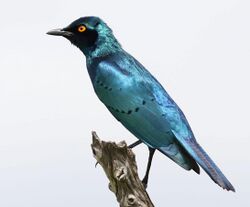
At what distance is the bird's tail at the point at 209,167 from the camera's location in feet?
32.8

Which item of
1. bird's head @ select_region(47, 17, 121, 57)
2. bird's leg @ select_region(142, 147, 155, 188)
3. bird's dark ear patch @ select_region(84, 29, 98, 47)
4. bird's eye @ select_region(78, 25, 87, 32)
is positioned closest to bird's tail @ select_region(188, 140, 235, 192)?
bird's leg @ select_region(142, 147, 155, 188)

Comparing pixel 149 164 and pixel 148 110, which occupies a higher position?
pixel 148 110

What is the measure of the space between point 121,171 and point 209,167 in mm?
1332

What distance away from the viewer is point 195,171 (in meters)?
10.3

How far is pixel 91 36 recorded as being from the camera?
478 inches

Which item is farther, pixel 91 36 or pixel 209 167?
pixel 91 36

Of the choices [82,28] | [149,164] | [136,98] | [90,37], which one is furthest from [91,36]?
[149,164]

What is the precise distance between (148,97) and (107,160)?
5.22 ft

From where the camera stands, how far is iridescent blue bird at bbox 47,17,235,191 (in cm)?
1039

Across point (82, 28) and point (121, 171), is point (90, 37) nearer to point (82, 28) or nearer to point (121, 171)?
point (82, 28)

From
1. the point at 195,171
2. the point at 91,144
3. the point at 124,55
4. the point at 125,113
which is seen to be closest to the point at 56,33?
the point at 124,55

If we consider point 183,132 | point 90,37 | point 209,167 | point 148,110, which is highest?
point 90,37

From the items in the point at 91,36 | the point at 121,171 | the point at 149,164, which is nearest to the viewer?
the point at 121,171

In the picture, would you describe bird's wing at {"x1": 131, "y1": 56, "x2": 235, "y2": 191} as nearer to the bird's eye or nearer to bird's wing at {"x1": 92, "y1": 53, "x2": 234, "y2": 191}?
bird's wing at {"x1": 92, "y1": 53, "x2": 234, "y2": 191}
